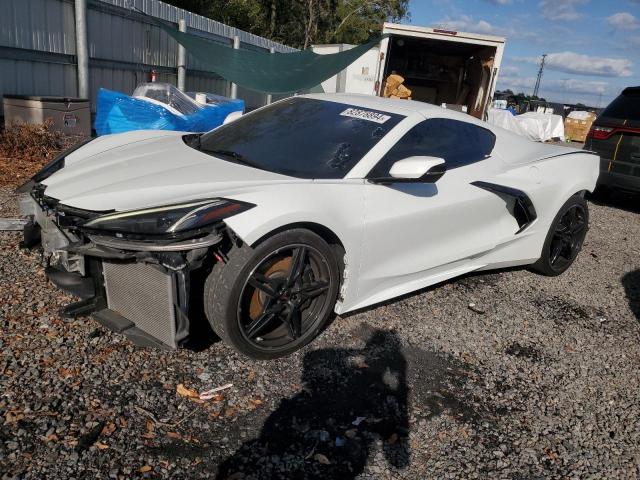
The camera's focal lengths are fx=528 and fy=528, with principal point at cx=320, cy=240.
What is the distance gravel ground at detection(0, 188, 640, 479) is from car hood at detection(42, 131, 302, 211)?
823mm

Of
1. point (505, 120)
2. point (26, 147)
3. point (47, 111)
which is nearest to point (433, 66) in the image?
point (505, 120)

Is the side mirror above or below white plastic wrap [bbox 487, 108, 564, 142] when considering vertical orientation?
above

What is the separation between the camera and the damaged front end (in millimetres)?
2527

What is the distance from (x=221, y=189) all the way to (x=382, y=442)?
1.51m

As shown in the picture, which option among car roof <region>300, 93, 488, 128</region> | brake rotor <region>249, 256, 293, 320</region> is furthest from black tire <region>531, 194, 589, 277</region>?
brake rotor <region>249, 256, 293, 320</region>

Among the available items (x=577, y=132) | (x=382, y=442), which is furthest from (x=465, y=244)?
(x=577, y=132)

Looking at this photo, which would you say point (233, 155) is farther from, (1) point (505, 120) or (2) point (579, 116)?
(2) point (579, 116)

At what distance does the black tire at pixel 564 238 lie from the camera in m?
4.78

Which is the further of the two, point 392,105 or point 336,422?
point 392,105

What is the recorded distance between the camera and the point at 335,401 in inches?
110

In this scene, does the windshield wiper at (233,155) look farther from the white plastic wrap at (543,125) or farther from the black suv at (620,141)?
the white plastic wrap at (543,125)

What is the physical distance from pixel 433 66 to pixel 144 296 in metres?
12.3

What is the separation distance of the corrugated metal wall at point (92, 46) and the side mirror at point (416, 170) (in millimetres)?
6961

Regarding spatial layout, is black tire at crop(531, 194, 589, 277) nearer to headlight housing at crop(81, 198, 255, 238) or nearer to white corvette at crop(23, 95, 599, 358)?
white corvette at crop(23, 95, 599, 358)
